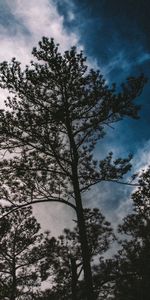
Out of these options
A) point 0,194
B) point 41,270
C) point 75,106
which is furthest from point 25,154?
point 41,270

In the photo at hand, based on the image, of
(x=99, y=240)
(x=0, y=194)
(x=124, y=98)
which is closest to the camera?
(x=0, y=194)

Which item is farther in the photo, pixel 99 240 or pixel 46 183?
pixel 99 240

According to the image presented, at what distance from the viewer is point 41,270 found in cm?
1841

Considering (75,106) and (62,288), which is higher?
(75,106)

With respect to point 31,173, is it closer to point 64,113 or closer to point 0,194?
point 0,194

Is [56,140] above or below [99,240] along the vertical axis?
above

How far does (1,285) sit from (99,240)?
787 cm

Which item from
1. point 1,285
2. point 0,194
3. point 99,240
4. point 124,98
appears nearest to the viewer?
point 0,194

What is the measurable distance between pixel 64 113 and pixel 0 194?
3987mm

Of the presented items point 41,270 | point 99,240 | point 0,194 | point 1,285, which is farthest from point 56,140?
point 1,285

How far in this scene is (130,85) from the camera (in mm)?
12234

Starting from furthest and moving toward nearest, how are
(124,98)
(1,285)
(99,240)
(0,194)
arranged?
(1,285)
(99,240)
(124,98)
(0,194)

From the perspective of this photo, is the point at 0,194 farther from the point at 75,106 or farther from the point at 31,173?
the point at 75,106

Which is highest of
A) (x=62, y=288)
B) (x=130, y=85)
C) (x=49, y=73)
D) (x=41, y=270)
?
(x=49, y=73)
